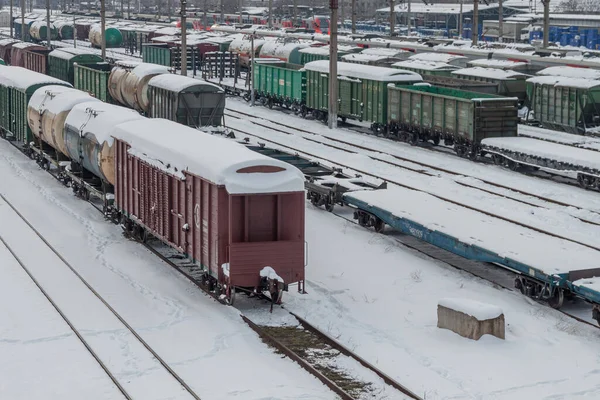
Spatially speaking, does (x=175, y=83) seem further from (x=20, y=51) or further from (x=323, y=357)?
(x=20, y=51)

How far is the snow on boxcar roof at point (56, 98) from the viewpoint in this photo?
33031 mm

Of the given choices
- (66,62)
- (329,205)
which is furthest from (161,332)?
(66,62)

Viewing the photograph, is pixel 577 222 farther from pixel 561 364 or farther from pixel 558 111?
pixel 558 111

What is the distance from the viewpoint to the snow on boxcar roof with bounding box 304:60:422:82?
45906 millimetres

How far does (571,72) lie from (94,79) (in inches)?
1030

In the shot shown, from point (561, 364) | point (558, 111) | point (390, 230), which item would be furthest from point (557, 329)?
point (558, 111)

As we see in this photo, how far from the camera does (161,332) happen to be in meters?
19.1

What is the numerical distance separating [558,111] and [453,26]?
108 m

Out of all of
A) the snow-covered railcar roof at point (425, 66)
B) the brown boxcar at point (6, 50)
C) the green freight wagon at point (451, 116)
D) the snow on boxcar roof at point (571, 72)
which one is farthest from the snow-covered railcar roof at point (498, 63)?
the brown boxcar at point (6, 50)

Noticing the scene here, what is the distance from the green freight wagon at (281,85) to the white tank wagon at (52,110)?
18.9 metres

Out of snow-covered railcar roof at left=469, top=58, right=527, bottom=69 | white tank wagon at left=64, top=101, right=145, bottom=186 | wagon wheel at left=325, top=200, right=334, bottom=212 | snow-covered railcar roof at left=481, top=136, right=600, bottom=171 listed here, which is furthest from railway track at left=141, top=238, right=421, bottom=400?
snow-covered railcar roof at left=469, top=58, right=527, bottom=69

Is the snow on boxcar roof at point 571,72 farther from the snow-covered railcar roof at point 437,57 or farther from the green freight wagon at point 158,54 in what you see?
the green freight wagon at point 158,54

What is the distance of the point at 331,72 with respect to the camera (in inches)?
1903

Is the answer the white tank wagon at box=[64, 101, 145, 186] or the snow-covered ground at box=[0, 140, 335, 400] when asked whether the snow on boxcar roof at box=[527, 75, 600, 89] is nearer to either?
the white tank wagon at box=[64, 101, 145, 186]
